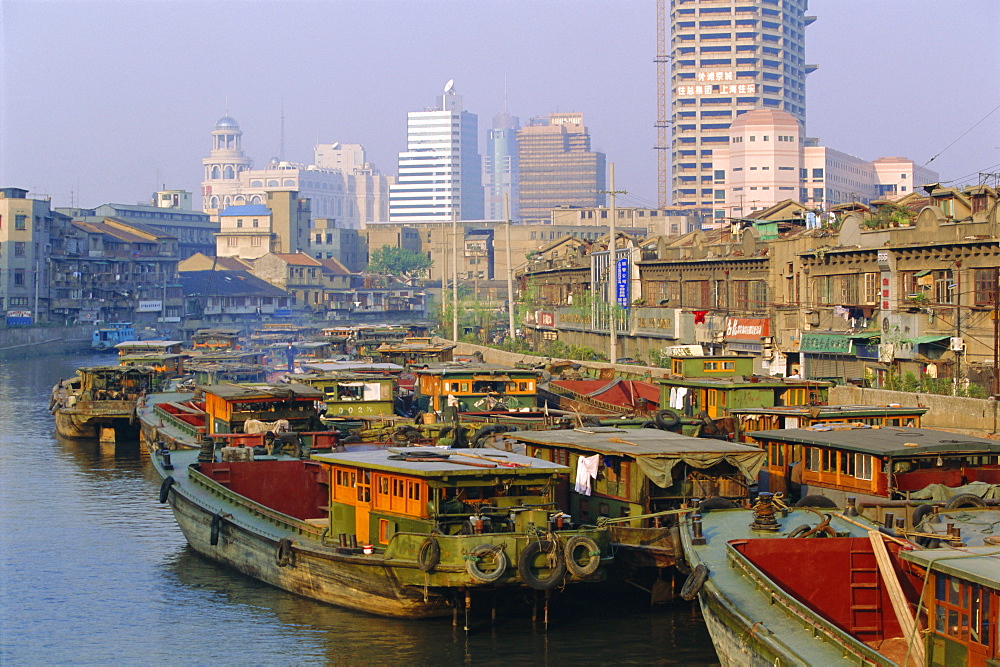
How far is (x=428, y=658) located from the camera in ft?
75.9

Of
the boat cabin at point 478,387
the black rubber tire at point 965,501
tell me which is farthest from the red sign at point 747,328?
the black rubber tire at point 965,501

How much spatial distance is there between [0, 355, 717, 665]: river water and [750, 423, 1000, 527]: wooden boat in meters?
4.39

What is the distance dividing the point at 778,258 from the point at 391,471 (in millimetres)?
40403

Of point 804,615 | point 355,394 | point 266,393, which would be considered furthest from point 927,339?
point 804,615

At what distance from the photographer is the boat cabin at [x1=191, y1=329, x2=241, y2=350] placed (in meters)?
95.5

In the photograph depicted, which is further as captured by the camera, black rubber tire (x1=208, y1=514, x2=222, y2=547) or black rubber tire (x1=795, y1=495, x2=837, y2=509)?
black rubber tire (x1=208, y1=514, x2=222, y2=547)

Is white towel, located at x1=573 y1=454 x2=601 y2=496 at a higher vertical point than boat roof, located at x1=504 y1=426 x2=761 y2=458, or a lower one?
lower

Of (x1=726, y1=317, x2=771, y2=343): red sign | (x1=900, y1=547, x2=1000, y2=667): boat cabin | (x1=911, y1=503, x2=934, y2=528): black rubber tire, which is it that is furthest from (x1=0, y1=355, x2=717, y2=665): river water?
(x1=726, y1=317, x2=771, y2=343): red sign

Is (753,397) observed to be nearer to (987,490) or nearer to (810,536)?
(987,490)

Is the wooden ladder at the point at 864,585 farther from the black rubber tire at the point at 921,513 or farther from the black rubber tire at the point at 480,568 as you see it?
the black rubber tire at the point at 480,568

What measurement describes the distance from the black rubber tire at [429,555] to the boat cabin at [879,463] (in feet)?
31.0

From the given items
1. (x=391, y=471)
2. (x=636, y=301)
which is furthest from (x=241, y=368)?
(x=391, y=471)

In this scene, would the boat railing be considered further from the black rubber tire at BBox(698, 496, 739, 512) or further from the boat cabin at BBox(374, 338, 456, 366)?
the boat cabin at BBox(374, 338, 456, 366)

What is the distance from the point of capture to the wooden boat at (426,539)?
74.6ft
